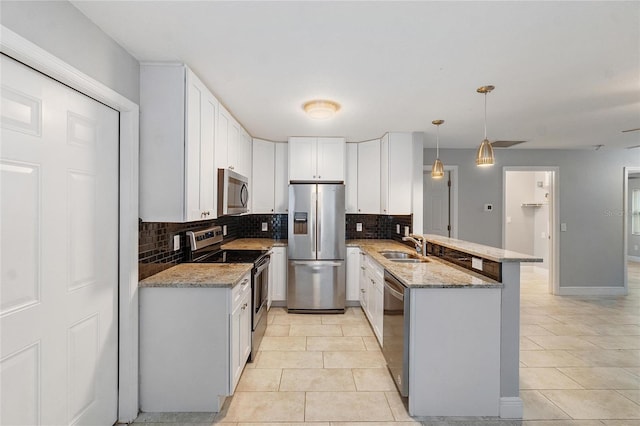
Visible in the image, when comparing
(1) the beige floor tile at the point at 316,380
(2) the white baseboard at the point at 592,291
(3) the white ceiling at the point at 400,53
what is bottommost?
(1) the beige floor tile at the point at 316,380

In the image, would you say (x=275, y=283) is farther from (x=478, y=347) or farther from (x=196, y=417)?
(x=478, y=347)

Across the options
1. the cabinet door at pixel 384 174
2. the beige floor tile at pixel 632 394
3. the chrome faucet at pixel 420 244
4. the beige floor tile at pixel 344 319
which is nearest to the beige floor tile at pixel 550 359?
the beige floor tile at pixel 632 394

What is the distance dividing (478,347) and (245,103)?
2.82 metres

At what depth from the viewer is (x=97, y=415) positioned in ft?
6.07

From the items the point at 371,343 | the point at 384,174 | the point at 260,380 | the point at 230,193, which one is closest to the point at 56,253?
the point at 230,193

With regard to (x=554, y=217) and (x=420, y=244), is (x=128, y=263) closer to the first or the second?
(x=420, y=244)

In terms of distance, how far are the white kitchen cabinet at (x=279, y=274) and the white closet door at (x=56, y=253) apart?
7.72 feet

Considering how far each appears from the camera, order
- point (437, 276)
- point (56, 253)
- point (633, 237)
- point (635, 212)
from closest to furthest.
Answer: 1. point (56, 253)
2. point (437, 276)
3. point (635, 212)
4. point (633, 237)

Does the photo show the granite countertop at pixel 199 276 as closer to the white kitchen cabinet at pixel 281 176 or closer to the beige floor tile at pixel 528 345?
the white kitchen cabinet at pixel 281 176

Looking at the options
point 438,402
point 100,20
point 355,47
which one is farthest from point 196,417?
point 355,47

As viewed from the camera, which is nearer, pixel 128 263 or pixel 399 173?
pixel 128 263

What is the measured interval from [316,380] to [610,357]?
9.42 feet

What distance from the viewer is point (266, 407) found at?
221 centimetres

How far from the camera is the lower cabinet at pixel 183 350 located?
211 cm
